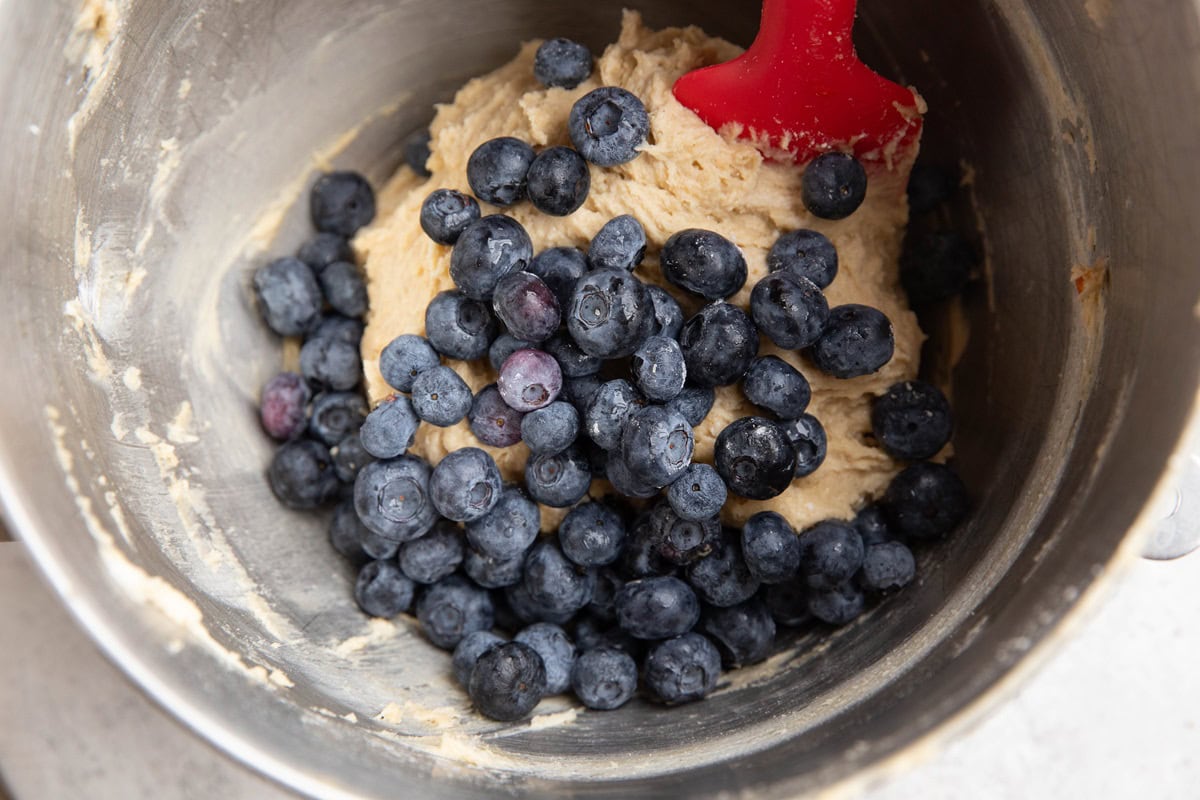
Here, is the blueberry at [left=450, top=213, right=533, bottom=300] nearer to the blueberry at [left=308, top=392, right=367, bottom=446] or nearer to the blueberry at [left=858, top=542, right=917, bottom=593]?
the blueberry at [left=308, top=392, right=367, bottom=446]

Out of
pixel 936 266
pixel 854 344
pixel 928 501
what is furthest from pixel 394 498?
pixel 936 266

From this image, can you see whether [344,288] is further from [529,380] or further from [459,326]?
[529,380]

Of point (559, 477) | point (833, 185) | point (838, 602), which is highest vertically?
point (833, 185)

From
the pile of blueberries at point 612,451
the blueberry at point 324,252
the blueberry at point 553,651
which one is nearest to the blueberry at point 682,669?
the pile of blueberries at point 612,451

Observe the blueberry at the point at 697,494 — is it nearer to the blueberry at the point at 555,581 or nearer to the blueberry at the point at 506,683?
the blueberry at the point at 555,581

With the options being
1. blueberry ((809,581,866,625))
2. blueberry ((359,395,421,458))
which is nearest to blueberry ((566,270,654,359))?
blueberry ((359,395,421,458))

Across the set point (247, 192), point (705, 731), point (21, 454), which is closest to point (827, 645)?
point (705, 731)

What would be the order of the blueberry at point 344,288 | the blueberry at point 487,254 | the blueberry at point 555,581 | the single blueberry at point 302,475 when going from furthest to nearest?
the blueberry at point 344,288 < the single blueberry at point 302,475 < the blueberry at point 555,581 < the blueberry at point 487,254
